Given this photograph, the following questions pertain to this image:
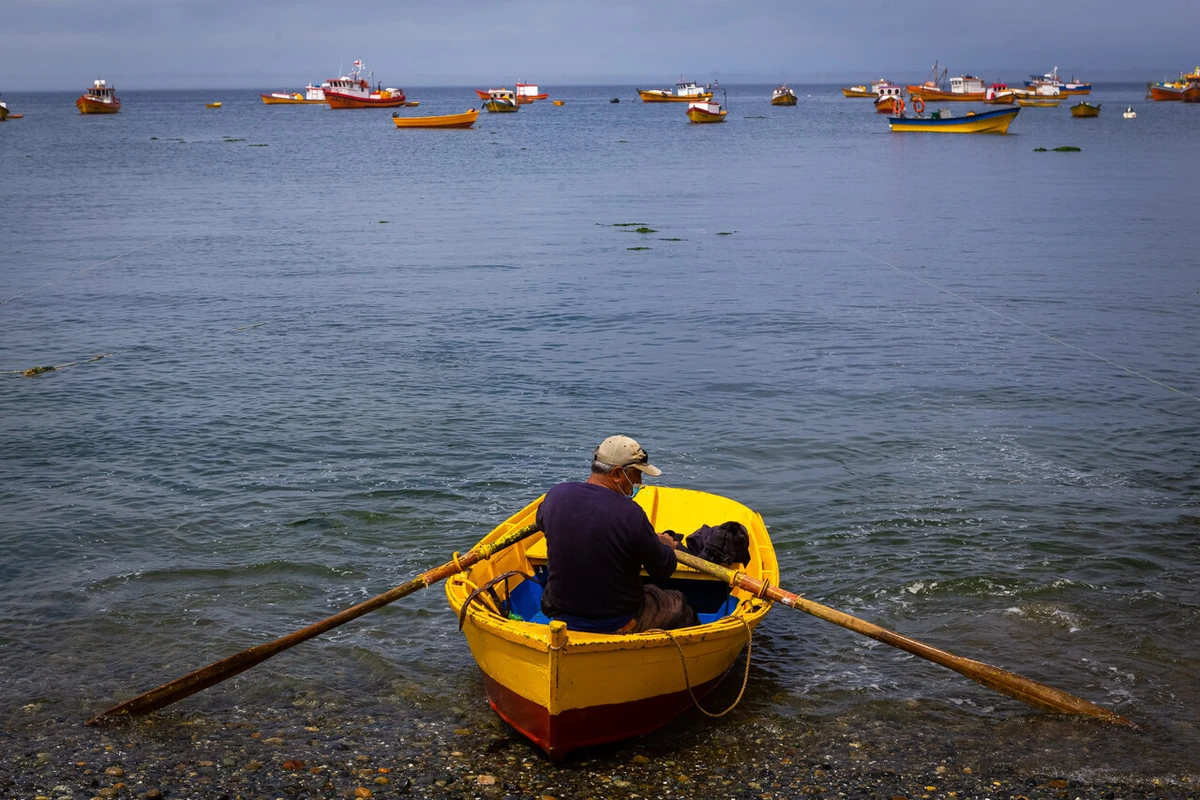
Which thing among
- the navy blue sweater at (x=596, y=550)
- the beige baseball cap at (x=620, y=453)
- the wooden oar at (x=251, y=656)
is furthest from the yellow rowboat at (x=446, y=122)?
the navy blue sweater at (x=596, y=550)

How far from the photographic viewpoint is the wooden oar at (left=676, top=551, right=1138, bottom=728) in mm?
7270

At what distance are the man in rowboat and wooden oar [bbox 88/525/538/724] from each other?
34.1 inches

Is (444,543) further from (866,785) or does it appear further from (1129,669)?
(1129,669)

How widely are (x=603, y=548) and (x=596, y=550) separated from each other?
4cm

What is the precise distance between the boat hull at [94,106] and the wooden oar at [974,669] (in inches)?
5742

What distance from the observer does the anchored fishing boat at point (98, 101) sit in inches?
5340

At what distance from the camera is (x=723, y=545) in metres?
8.20

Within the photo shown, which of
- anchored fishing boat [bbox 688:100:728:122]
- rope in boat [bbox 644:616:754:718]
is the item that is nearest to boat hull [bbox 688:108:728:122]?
anchored fishing boat [bbox 688:100:728:122]

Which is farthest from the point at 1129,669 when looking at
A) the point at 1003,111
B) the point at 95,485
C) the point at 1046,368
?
the point at 1003,111

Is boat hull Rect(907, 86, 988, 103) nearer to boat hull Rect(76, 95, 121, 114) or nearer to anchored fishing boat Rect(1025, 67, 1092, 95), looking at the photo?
anchored fishing boat Rect(1025, 67, 1092, 95)

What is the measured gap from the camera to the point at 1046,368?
16.7m

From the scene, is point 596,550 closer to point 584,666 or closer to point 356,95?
point 584,666

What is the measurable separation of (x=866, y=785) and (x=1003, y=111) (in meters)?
80.3

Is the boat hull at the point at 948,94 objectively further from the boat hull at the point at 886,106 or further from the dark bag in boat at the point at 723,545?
the dark bag in boat at the point at 723,545
